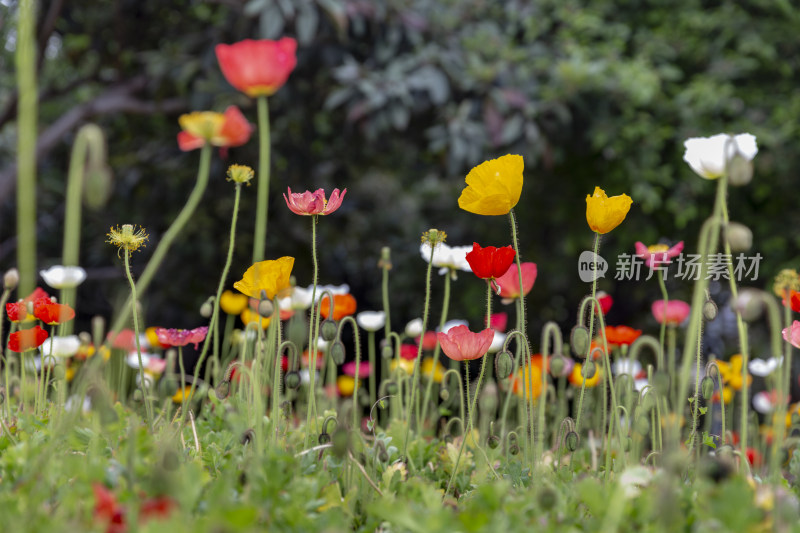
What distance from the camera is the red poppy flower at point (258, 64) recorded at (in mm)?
740

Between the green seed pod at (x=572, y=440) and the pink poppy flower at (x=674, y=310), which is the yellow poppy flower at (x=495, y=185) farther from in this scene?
the pink poppy flower at (x=674, y=310)

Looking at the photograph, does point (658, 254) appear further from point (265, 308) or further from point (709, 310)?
point (265, 308)

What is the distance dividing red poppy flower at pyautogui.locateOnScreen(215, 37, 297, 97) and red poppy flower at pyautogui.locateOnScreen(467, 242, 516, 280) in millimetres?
348

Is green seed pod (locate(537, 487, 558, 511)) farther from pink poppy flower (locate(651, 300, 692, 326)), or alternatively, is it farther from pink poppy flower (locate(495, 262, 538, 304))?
pink poppy flower (locate(651, 300, 692, 326))

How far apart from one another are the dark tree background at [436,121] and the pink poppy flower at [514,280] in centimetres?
141

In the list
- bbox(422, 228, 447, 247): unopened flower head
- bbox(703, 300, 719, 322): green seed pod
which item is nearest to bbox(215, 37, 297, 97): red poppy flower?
bbox(422, 228, 447, 247): unopened flower head

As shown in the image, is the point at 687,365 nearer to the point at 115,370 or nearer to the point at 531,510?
the point at 531,510

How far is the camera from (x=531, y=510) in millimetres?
663

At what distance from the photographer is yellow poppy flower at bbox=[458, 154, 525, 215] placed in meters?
0.89

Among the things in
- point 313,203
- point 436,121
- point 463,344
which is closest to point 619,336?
point 463,344

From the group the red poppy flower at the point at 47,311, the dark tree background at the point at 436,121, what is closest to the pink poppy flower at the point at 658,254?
the red poppy flower at the point at 47,311

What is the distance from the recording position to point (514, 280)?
1196mm

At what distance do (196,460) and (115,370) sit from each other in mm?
1176

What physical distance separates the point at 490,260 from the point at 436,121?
2171 millimetres
